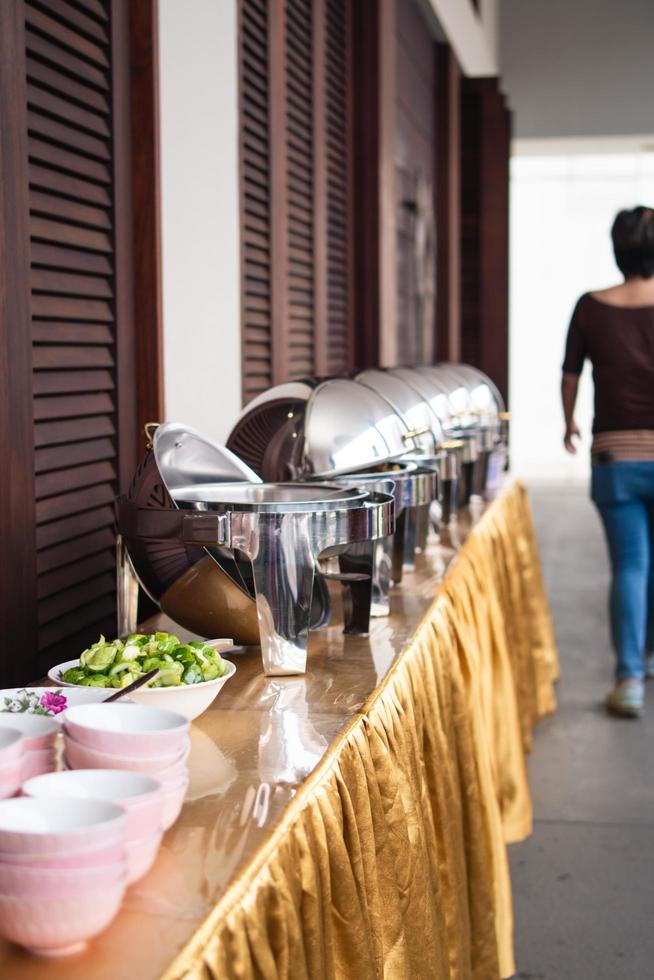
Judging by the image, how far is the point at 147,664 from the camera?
1051mm

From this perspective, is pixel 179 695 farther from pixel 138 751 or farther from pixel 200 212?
pixel 200 212

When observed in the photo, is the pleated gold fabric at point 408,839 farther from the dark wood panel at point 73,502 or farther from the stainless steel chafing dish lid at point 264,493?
the dark wood panel at point 73,502

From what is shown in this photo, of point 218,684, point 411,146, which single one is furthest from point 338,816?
point 411,146

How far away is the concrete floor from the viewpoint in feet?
6.41

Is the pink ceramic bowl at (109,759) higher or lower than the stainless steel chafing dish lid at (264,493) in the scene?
lower

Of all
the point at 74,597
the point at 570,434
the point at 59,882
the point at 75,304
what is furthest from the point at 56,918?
the point at 570,434

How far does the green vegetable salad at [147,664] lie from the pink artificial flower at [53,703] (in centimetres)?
7

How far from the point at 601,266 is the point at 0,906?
34.5ft

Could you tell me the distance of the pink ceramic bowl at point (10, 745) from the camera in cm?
78

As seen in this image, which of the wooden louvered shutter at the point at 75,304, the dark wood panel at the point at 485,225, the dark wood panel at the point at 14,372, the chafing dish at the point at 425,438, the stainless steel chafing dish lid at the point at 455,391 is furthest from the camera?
the dark wood panel at the point at 485,225

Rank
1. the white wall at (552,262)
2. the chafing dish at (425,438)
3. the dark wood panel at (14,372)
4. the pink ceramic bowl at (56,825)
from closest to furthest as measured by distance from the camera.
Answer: the pink ceramic bowl at (56,825) → the dark wood panel at (14,372) → the chafing dish at (425,438) → the white wall at (552,262)

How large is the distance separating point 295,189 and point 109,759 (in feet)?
8.77

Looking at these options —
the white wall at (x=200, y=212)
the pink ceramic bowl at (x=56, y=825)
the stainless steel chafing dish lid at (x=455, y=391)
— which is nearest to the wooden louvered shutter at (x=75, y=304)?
the white wall at (x=200, y=212)

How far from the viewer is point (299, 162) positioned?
3.33 m
